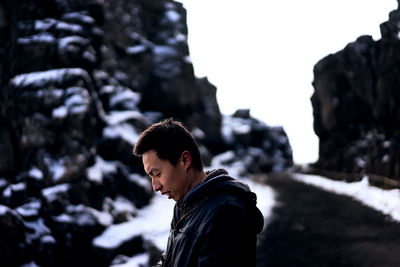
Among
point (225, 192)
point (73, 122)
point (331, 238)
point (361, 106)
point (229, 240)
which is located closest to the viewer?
point (229, 240)

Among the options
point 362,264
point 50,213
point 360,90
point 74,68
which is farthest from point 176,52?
point 362,264

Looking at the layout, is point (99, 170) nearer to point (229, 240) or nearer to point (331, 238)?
point (331, 238)

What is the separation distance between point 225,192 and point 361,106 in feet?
97.0

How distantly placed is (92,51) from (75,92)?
14.1 feet

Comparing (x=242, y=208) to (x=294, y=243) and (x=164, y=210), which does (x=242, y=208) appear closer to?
(x=294, y=243)

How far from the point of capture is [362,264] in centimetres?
692

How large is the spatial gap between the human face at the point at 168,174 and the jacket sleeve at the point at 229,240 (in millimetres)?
479

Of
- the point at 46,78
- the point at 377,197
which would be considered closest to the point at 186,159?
the point at 377,197

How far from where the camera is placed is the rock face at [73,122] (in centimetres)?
1437

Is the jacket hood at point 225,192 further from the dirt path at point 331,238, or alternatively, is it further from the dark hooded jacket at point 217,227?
the dirt path at point 331,238

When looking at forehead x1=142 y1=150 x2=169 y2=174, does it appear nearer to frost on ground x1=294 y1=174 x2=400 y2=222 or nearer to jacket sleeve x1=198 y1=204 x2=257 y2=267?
jacket sleeve x1=198 y1=204 x2=257 y2=267

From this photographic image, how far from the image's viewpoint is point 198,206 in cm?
170

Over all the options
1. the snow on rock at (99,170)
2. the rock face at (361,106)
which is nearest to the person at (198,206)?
the snow on rock at (99,170)

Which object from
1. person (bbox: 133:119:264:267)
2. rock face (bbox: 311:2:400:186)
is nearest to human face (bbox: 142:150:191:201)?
person (bbox: 133:119:264:267)
